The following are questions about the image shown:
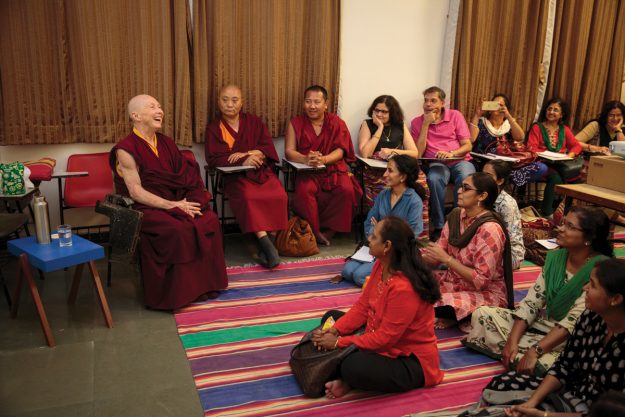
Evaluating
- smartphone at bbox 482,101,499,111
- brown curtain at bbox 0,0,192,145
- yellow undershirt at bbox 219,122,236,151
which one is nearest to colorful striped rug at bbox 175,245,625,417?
yellow undershirt at bbox 219,122,236,151

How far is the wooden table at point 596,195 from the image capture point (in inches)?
128

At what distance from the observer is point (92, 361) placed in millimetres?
2836

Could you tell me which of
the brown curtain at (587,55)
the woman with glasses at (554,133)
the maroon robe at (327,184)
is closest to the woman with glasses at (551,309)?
the maroon robe at (327,184)

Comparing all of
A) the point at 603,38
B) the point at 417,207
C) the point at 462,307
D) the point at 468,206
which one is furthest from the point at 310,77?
the point at 603,38

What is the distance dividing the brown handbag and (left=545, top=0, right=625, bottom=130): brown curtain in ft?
10.2

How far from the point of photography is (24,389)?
2574mm

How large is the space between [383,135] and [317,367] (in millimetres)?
2960

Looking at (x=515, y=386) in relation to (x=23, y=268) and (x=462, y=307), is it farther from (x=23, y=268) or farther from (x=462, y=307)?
(x=23, y=268)

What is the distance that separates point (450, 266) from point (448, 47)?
301 cm

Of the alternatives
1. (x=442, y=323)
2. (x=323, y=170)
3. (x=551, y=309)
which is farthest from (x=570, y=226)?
(x=323, y=170)

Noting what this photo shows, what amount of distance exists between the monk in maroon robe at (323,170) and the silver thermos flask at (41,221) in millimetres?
1999

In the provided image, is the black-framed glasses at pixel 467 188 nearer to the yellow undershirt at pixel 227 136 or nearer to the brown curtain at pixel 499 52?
the yellow undershirt at pixel 227 136

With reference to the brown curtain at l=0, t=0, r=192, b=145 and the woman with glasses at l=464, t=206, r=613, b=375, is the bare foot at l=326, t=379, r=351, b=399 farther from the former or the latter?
the brown curtain at l=0, t=0, r=192, b=145

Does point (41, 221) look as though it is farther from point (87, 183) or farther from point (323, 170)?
point (323, 170)
